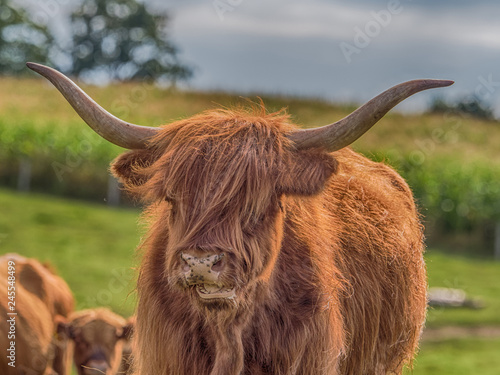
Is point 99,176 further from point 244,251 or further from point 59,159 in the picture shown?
point 244,251

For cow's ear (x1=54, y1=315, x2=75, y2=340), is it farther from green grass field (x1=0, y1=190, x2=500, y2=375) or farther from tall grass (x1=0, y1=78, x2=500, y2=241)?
tall grass (x1=0, y1=78, x2=500, y2=241)

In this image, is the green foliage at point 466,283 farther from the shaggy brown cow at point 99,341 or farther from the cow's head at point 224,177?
the cow's head at point 224,177

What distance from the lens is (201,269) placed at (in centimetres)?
354

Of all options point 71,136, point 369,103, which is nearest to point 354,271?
point 369,103

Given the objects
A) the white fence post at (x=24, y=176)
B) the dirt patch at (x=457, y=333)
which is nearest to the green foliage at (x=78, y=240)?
the white fence post at (x=24, y=176)

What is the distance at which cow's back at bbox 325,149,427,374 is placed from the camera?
4.76 metres

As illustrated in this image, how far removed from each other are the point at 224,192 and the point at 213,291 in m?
0.52

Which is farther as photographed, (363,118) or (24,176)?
(24,176)

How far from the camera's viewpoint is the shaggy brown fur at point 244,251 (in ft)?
12.5

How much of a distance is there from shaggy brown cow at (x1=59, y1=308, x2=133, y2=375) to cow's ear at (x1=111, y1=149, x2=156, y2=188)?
10.6 feet

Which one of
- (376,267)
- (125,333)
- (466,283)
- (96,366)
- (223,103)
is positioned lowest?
(466,283)

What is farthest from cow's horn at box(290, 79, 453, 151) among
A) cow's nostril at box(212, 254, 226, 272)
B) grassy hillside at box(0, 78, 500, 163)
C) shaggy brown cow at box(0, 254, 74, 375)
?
grassy hillside at box(0, 78, 500, 163)

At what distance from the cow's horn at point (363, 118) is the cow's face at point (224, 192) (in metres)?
0.10

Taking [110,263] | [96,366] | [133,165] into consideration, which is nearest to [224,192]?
[133,165]
